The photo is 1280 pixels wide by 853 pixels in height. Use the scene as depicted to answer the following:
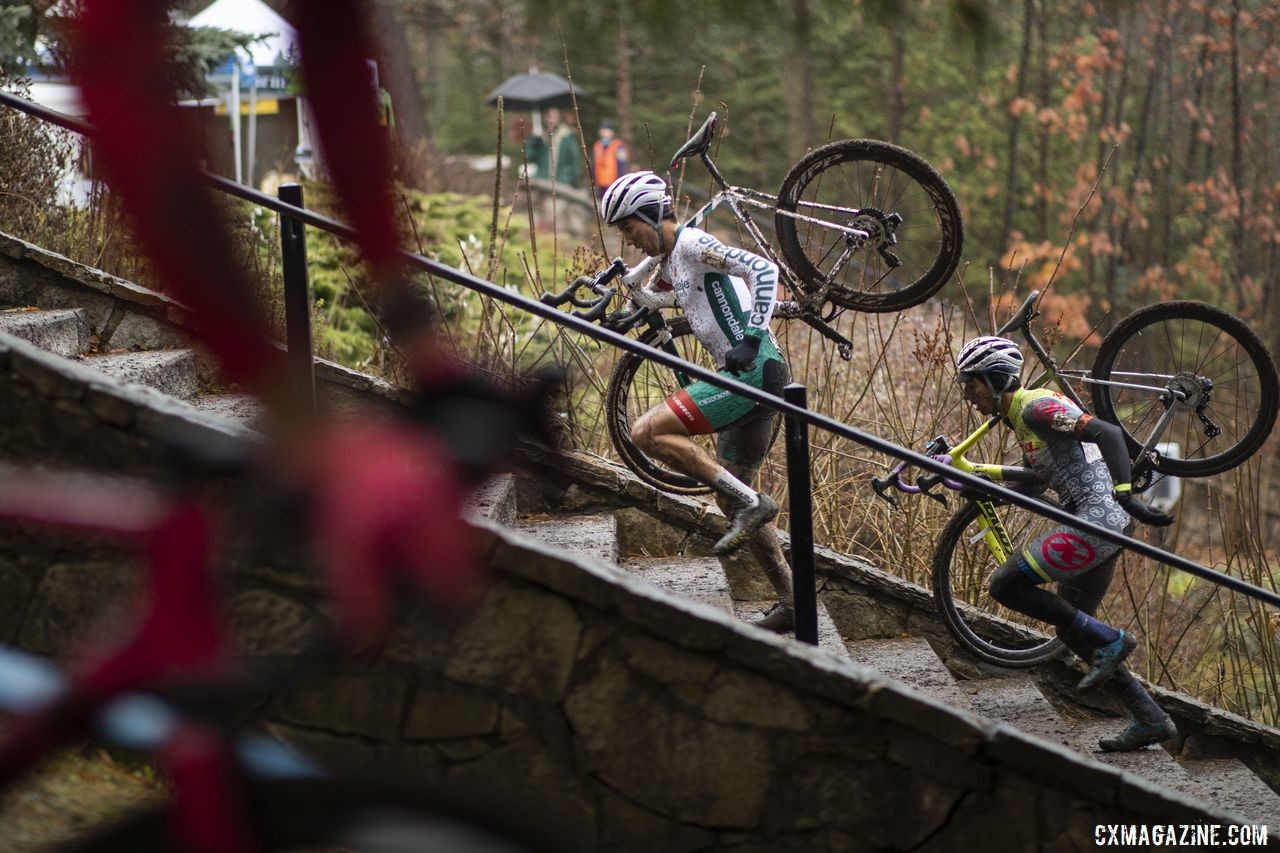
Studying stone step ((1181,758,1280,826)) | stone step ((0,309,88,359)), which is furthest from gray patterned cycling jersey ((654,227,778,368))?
stone step ((1181,758,1280,826))

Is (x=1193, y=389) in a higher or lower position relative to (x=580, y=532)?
higher

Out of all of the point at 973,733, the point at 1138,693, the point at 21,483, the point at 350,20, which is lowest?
the point at 1138,693

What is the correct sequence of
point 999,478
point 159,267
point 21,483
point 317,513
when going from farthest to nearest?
1. point 999,478
2. point 21,483
3. point 317,513
4. point 159,267

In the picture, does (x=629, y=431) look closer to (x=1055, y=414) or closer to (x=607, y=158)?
(x=1055, y=414)

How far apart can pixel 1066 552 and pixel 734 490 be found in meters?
1.24

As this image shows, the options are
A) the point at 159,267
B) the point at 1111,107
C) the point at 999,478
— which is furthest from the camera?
the point at 1111,107

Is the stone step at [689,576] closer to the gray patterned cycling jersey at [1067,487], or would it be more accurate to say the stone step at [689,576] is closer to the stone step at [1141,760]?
the gray patterned cycling jersey at [1067,487]

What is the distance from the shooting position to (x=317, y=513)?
82 cm

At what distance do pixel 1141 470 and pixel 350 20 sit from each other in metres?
4.95

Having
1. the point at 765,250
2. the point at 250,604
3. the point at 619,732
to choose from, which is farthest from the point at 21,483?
the point at 765,250

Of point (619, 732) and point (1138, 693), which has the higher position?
point (619, 732)

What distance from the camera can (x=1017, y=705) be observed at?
531cm

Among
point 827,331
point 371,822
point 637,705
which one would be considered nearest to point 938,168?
point 827,331

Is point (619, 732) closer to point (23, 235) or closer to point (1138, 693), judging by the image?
point (1138, 693)
